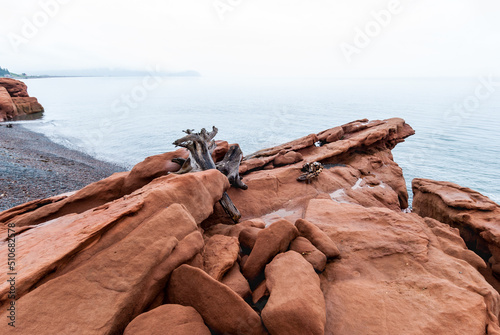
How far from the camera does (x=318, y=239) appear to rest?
5824 mm

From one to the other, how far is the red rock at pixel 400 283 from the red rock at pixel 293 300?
492 mm

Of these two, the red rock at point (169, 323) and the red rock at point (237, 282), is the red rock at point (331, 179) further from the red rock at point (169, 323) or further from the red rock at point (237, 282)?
the red rock at point (169, 323)

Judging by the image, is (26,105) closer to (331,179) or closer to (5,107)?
(5,107)

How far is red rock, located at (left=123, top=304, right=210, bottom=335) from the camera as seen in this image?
341 cm

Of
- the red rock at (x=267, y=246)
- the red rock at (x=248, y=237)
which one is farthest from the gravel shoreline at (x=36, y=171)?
the red rock at (x=267, y=246)

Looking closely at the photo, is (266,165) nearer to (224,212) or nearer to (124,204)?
(224,212)

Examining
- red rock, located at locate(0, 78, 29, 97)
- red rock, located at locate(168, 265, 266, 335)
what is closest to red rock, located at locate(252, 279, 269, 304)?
red rock, located at locate(168, 265, 266, 335)

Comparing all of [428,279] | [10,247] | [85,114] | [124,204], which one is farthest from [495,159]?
[85,114]

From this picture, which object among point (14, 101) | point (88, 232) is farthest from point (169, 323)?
point (14, 101)

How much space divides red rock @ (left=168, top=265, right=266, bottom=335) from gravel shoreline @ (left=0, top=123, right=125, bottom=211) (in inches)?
524

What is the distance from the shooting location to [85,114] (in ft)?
191

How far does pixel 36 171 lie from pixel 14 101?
137 ft

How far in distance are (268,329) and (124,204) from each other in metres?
3.74

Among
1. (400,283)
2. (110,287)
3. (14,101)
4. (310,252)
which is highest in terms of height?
(110,287)
